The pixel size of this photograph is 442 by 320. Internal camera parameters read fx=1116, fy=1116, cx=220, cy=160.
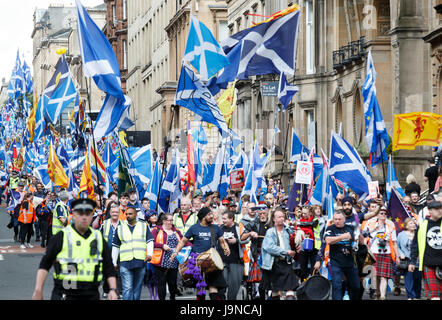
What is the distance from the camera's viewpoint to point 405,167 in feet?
103

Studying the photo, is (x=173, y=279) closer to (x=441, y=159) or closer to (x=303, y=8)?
(x=441, y=159)

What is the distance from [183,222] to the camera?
62.3 ft

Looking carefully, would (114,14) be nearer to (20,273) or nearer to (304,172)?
(20,273)

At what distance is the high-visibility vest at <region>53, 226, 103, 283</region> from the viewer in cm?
1052

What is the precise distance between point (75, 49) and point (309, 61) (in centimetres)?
9384

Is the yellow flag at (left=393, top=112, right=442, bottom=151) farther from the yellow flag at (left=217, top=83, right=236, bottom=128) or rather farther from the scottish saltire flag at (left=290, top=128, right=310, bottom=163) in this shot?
the yellow flag at (left=217, top=83, right=236, bottom=128)

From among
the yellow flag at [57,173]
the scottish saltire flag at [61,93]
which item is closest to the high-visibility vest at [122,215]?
the scottish saltire flag at [61,93]

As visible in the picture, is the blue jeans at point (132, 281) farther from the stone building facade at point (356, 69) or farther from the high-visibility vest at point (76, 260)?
the stone building facade at point (356, 69)

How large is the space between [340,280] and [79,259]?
6122 mm

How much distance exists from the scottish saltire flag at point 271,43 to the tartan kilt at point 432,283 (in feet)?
27.9

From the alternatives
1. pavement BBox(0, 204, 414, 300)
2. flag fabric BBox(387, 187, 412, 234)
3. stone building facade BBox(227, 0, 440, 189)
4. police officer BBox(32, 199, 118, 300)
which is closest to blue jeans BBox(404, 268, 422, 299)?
pavement BBox(0, 204, 414, 300)

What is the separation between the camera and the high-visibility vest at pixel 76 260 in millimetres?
10523

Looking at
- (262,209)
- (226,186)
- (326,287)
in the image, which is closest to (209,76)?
(262,209)
